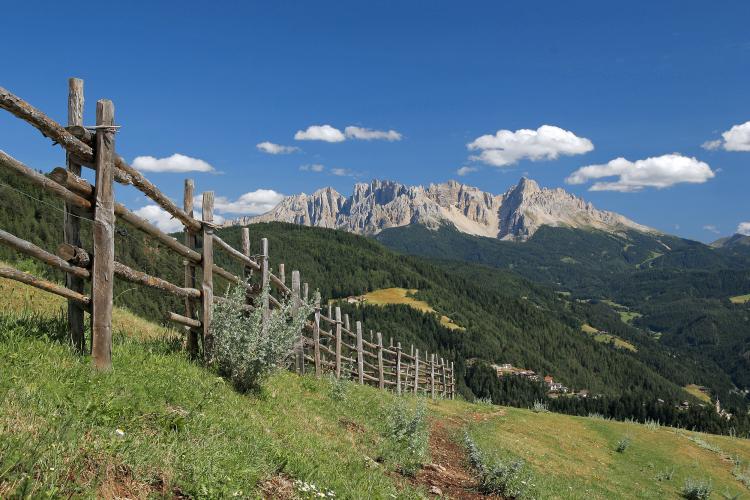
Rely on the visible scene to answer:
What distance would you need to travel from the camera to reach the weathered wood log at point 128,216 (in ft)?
22.8

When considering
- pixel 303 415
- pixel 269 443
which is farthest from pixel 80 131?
pixel 303 415

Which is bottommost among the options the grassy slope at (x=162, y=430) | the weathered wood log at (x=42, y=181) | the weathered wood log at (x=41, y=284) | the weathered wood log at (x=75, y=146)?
the grassy slope at (x=162, y=430)

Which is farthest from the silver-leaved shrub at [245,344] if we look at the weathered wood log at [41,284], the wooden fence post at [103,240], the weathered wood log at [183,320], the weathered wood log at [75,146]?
the weathered wood log at [41,284]

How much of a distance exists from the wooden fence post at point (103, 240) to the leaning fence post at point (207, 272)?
2.65m

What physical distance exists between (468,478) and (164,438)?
7.09 metres

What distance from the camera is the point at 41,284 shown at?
658cm

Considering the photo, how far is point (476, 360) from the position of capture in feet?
523

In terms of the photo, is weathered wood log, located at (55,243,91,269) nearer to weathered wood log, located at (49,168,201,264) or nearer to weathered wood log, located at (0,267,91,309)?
weathered wood log, located at (0,267,91,309)

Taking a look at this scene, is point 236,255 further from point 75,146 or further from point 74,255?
point 75,146

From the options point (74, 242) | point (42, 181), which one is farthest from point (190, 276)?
point (42, 181)

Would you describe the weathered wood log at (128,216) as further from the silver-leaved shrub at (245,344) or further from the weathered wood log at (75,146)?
the silver-leaved shrub at (245,344)

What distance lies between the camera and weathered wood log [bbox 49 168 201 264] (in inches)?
274

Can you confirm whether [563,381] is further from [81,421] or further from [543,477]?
[81,421]

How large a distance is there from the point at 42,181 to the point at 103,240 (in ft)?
3.39
